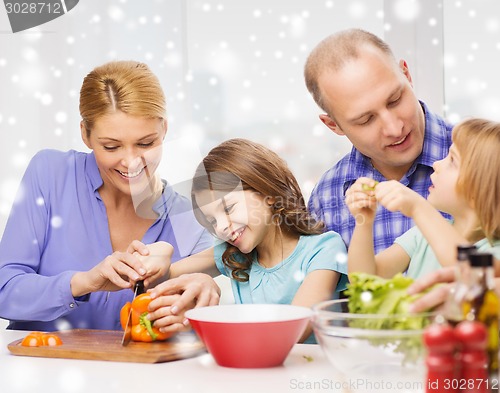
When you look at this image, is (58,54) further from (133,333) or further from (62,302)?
(133,333)

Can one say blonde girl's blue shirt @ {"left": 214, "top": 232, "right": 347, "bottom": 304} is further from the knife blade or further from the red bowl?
the red bowl

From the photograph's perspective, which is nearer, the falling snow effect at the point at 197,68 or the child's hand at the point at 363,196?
the child's hand at the point at 363,196

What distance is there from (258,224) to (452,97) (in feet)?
3.97

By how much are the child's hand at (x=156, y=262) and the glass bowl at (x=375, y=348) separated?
650 millimetres

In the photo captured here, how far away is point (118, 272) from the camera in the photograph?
1423 mm

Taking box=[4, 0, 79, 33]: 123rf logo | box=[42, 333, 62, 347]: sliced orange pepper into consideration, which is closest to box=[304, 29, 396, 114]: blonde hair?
box=[42, 333, 62, 347]: sliced orange pepper

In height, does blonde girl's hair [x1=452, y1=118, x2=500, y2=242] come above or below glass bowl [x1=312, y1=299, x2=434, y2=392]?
above

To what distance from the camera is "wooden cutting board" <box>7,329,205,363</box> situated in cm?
114

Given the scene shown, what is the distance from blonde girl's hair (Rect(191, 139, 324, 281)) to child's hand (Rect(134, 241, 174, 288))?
0.52 feet

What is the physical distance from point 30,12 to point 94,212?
4.84 ft

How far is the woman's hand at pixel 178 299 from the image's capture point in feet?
4.23

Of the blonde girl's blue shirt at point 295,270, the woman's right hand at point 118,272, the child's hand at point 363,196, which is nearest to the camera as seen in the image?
the child's hand at point 363,196

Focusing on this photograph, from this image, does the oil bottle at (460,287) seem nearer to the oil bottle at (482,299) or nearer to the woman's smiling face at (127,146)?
the oil bottle at (482,299)

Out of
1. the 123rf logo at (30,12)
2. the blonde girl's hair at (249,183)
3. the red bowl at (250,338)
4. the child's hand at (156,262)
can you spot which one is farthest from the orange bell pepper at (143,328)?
the 123rf logo at (30,12)
